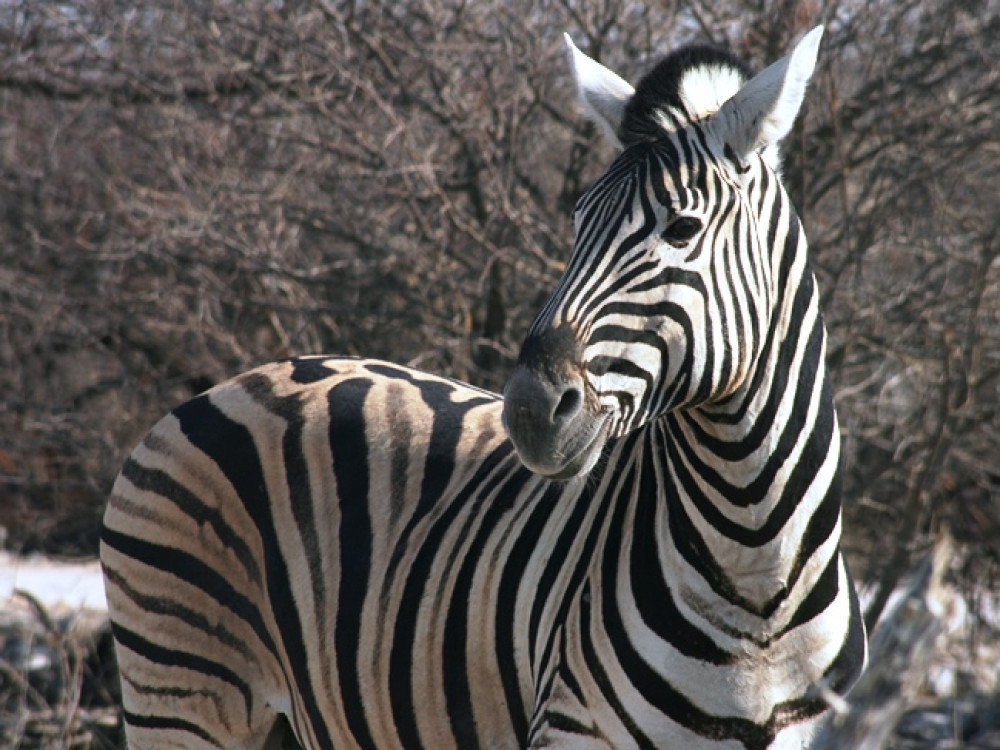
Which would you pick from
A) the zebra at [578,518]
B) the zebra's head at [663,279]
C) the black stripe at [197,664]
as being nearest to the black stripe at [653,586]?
the zebra at [578,518]

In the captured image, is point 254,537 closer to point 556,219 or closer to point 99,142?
point 556,219

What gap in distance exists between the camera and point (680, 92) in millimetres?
2697

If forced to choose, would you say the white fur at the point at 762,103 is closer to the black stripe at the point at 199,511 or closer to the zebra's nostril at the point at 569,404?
the zebra's nostril at the point at 569,404

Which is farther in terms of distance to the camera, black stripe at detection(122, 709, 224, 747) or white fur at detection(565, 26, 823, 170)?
black stripe at detection(122, 709, 224, 747)

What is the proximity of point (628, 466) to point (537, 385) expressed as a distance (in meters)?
0.70

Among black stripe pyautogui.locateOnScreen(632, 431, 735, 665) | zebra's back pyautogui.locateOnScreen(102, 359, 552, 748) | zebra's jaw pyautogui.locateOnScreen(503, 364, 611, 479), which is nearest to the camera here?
zebra's jaw pyautogui.locateOnScreen(503, 364, 611, 479)

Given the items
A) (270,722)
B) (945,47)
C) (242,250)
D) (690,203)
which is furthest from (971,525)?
(690,203)

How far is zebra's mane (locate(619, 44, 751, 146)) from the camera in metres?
2.66

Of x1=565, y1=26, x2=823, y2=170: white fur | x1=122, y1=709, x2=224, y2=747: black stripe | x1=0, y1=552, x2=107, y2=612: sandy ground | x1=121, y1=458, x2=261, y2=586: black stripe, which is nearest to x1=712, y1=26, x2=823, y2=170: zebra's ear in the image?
x1=565, y1=26, x2=823, y2=170: white fur

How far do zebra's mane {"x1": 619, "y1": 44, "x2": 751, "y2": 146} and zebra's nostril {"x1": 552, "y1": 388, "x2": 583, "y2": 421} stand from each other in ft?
2.00

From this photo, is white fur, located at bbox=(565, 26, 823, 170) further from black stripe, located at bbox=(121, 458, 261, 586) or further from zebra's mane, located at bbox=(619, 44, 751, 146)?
black stripe, located at bbox=(121, 458, 261, 586)

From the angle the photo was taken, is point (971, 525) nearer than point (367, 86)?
No

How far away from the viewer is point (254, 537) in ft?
11.7

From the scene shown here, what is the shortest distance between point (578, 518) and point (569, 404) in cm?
70
